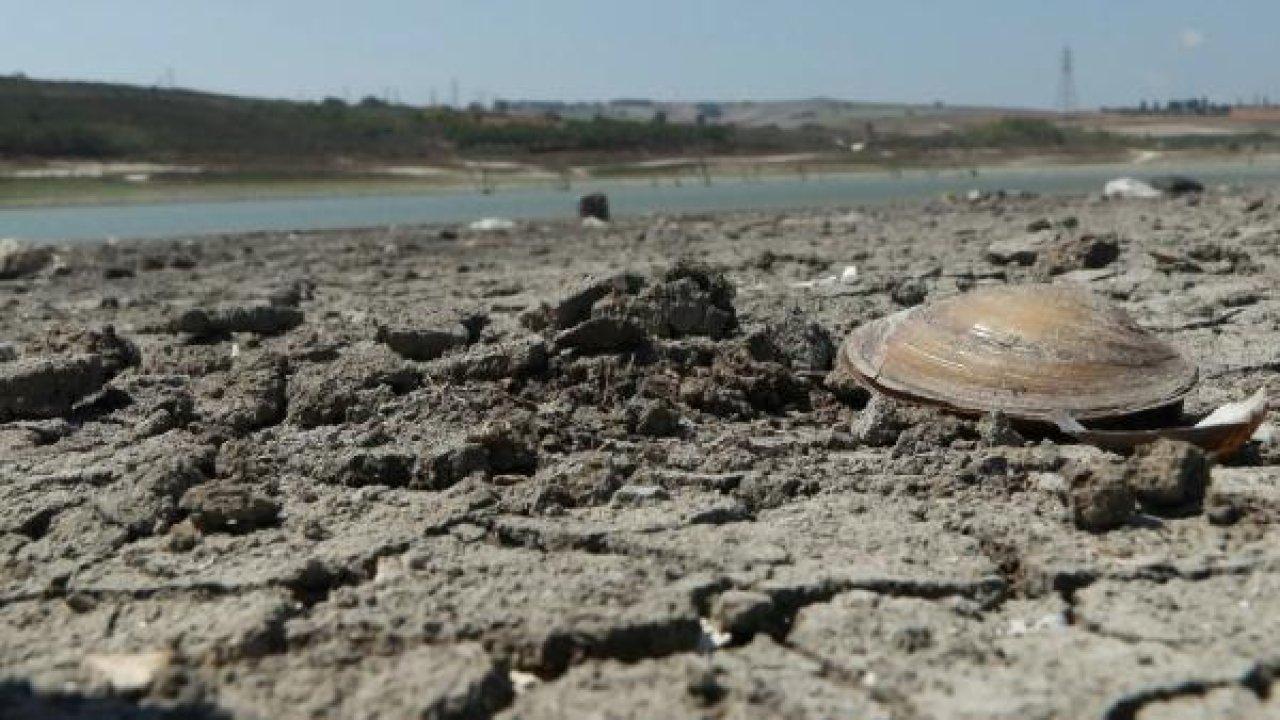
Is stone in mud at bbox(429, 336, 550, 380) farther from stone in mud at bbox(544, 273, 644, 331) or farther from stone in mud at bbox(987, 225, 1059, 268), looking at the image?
stone in mud at bbox(987, 225, 1059, 268)

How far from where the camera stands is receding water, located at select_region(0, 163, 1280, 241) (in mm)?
22312

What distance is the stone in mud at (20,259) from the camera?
523 inches

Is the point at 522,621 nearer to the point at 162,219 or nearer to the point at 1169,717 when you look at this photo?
the point at 1169,717

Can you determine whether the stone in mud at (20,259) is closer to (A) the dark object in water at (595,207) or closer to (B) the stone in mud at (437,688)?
(A) the dark object in water at (595,207)

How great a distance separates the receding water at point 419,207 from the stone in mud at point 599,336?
52.2 ft

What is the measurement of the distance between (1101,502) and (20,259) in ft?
40.8

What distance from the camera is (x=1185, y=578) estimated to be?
10.9ft

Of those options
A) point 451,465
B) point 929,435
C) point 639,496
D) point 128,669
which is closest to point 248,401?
point 451,465

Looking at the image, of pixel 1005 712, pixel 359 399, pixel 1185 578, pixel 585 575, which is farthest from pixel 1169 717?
pixel 359 399

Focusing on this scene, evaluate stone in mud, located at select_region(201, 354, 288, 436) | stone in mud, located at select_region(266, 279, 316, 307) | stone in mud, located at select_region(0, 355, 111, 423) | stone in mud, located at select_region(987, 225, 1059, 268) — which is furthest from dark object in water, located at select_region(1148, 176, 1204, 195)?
stone in mud, located at select_region(0, 355, 111, 423)

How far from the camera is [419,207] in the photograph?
2786 cm

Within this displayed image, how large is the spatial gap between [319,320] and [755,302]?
2.72 metres

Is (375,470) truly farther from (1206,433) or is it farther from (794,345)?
(1206,433)

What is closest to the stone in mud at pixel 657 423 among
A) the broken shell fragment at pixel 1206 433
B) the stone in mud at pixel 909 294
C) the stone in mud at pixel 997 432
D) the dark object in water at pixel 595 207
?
the stone in mud at pixel 997 432
